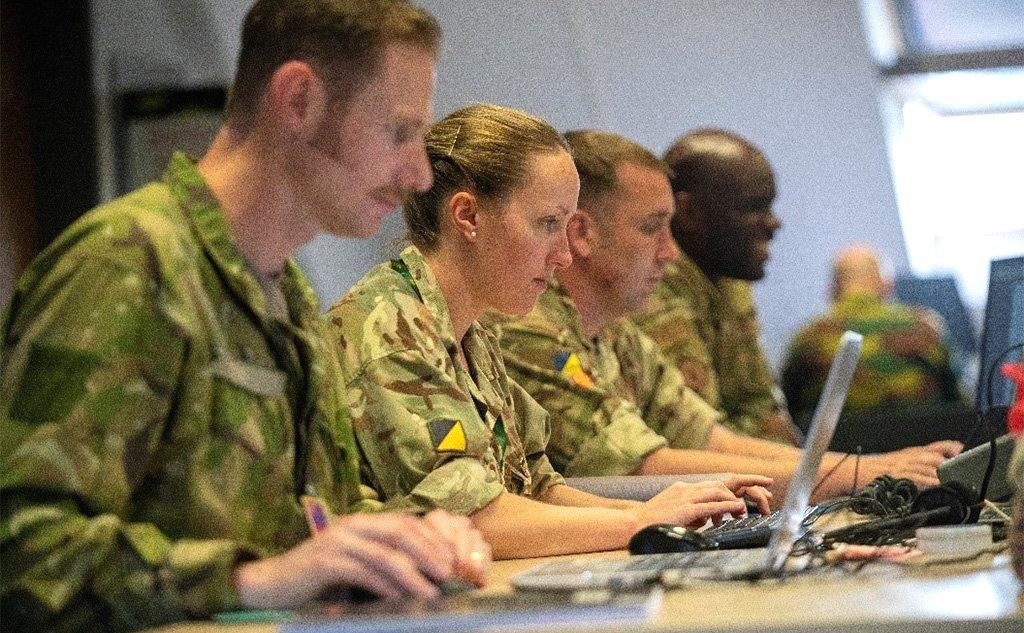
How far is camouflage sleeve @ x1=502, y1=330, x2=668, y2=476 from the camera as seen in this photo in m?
2.53

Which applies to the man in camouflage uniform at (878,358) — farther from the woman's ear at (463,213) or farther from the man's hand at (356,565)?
the man's hand at (356,565)

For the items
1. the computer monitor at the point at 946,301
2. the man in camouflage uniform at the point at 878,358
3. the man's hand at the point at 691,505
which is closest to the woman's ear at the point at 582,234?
the man's hand at the point at 691,505

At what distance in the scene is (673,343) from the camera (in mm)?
3518

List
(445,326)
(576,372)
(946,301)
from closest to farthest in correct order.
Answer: (445,326) < (576,372) < (946,301)

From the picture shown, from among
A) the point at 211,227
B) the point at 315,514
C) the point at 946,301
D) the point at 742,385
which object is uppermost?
the point at 211,227

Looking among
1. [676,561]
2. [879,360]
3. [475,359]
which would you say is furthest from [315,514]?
[879,360]

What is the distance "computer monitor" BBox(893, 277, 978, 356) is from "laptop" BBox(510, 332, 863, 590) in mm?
3555

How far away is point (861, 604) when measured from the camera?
1.10 metres

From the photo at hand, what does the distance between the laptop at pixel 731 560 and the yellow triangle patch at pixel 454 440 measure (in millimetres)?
240

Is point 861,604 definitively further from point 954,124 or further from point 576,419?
point 954,124

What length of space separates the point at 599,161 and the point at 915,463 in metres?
0.81

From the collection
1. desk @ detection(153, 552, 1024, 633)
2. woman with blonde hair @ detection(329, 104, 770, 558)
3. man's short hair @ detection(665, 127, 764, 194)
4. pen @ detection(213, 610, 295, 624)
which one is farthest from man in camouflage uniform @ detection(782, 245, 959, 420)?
pen @ detection(213, 610, 295, 624)

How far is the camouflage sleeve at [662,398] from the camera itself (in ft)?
10.0

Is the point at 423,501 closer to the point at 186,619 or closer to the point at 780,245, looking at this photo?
the point at 186,619
